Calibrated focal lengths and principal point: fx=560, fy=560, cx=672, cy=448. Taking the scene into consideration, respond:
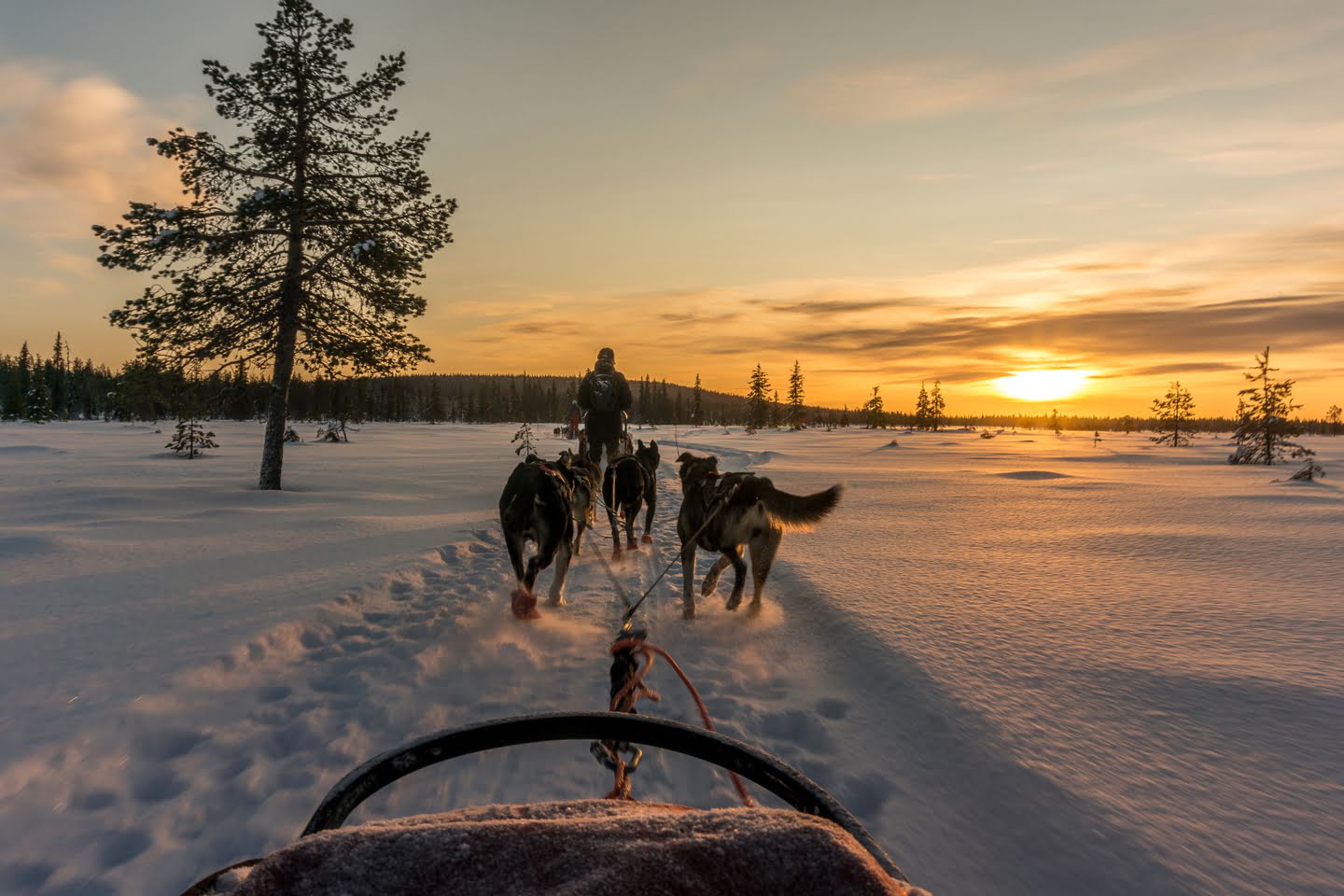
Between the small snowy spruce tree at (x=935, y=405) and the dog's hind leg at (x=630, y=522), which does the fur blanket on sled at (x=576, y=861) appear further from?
the small snowy spruce tree at (x=935, y=405)

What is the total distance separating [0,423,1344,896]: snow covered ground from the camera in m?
2.34

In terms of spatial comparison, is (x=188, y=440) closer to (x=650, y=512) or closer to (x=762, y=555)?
(x=650, y=512)

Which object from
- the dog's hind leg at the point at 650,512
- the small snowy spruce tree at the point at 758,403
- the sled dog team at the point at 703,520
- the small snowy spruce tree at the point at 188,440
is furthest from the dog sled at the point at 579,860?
the small snowy spruce tree at the point at 758,403

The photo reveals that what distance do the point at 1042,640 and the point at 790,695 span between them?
195 centimetres

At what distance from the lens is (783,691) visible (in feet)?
12.8

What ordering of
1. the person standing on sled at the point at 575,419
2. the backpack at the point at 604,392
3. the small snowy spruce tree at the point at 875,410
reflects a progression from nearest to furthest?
the backpack at the point at 604,392, the person standing on sled at the point at 575,419, the small snowy spruce tree at the point at 875,410

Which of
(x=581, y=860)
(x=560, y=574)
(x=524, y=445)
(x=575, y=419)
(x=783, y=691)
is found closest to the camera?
(x=581, y=860)

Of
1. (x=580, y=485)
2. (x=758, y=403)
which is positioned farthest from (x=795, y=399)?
(x=580, y=485)

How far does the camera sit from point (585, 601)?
6059 mm

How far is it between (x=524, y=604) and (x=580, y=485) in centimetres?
226

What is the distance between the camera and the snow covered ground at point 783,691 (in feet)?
7.68

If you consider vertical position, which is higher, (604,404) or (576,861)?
(604,404)

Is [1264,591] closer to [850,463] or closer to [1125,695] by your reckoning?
[1125,695]

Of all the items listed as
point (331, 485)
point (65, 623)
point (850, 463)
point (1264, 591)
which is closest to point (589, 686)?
point (65, 623)
